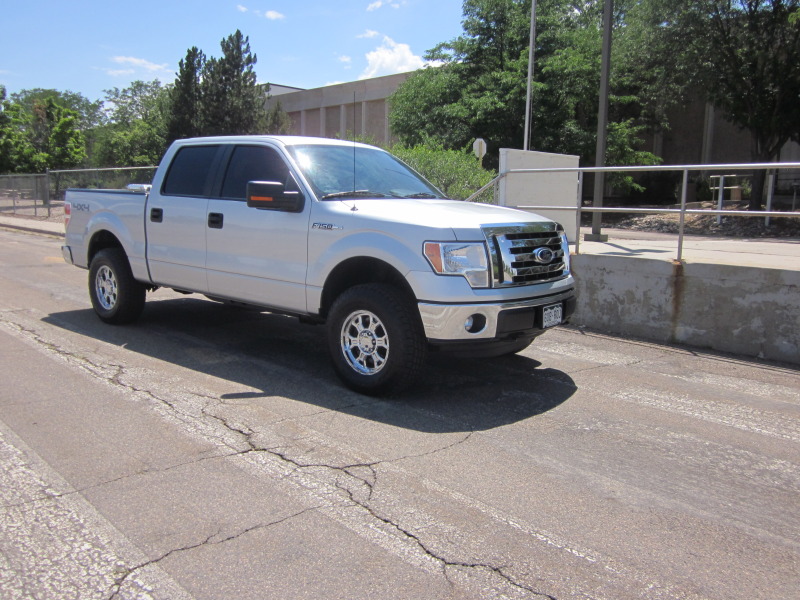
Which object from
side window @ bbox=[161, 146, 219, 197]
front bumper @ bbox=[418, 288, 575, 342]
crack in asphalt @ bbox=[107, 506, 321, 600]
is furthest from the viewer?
side window @ bbox=[161, 146, 219, 197]

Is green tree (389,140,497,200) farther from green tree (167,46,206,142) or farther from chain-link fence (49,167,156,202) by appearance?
green tree (167,46,206,142)

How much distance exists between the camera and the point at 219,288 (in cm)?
647

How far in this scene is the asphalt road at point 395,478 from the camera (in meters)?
2.92

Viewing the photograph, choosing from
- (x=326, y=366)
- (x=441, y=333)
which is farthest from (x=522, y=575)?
(x=326, y=366)

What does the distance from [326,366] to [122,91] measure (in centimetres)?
9063

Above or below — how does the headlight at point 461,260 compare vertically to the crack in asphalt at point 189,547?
above

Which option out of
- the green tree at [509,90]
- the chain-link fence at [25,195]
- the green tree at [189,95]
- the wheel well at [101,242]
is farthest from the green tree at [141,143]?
the wheel well at [101,242]

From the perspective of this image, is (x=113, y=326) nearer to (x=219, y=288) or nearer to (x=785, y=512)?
(x=219, y=288)

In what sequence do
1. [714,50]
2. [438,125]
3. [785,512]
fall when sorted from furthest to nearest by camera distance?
Result: [438,125] < [714,50] < [785,512]

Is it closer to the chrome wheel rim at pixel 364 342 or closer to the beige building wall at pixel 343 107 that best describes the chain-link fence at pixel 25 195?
the beige building wall at pixel 343 107

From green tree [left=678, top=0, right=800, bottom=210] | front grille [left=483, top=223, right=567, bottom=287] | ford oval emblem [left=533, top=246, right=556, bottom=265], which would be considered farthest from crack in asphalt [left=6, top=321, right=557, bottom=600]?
green tree [left=678, top=0, right=800, bottom=210]

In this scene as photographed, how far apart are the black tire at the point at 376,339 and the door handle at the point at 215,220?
5.46 ft

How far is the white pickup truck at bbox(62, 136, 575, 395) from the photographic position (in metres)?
4.94

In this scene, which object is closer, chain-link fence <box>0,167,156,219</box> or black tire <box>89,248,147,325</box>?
black tire <box>89,248,147,325</box>
